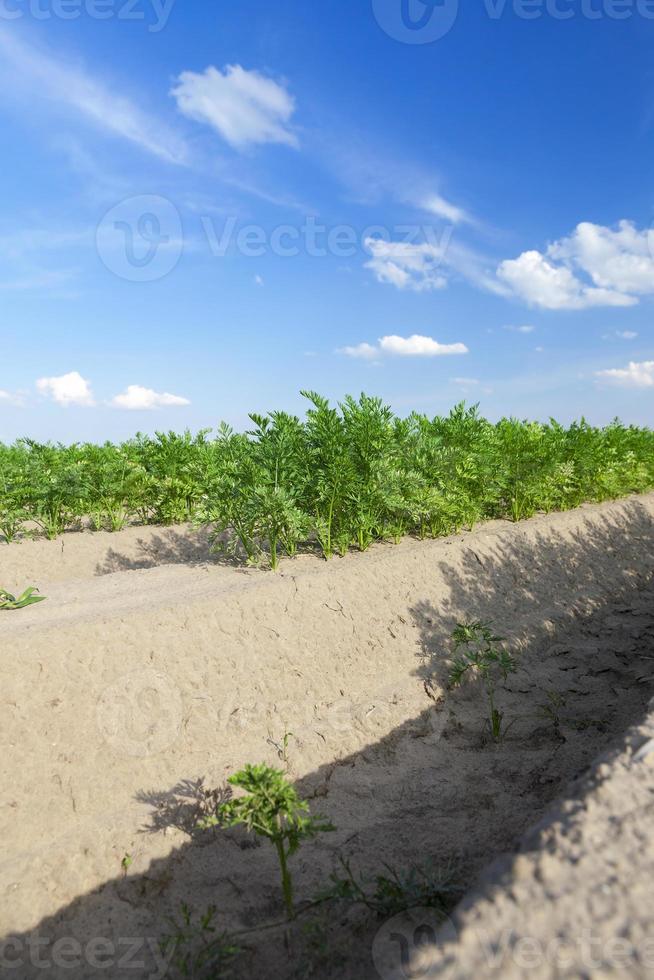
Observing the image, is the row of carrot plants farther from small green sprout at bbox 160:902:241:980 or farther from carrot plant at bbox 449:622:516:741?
small green sprout at bbox 160:902:241:980

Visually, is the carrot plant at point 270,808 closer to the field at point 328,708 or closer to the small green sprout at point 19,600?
the field at point 328,708

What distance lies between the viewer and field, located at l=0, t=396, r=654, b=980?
304cm

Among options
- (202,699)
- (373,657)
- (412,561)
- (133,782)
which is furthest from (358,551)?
(133,782)

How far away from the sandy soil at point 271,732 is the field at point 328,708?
19 mm

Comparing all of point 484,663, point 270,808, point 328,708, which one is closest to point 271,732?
point 328,708

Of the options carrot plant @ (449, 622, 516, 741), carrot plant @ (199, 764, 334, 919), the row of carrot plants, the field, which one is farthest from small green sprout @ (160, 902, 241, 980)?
the row of carrot plants

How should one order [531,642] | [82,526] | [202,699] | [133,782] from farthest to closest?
[82,526]
[531,642]
[202,699]
[133,782]

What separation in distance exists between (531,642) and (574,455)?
5.07m

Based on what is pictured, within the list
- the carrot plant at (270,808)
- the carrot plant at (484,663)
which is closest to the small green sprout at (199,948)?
the carrot plant at (270,808)

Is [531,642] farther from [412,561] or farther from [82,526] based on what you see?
[82,526]

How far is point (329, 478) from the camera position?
7066 mm

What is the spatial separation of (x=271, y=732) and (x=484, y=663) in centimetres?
228

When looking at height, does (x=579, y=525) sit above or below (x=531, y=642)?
above

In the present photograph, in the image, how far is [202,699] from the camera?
510cm
